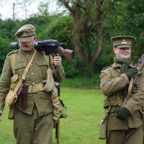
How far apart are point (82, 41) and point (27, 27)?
61.6ft

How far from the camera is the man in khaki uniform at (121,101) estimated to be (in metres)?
4.05

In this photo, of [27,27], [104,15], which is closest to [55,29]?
[104,15]

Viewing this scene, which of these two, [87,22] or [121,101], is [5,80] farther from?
[87,22]

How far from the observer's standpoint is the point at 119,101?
4.18m

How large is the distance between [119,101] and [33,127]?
134 centimetres

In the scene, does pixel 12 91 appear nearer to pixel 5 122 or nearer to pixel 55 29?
pixel 5 122

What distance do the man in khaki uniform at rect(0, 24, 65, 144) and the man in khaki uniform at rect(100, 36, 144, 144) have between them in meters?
0.83

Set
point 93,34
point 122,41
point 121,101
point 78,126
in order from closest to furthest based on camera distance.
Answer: point 121,101 < point 122,41 < point 78,126 < point 93,34

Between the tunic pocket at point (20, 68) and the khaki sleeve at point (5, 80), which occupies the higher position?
the tunic pocket at point (20, 68)

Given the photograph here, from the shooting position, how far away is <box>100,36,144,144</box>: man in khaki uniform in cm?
405

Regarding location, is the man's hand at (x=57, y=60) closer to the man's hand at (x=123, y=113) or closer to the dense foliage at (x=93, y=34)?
the man's hand at (x=123, y=113)

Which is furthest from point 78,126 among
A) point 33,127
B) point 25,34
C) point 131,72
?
point 25,34

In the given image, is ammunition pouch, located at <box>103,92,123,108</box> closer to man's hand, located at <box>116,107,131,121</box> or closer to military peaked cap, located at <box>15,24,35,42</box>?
man's hand, located at <box>116,107,131,121</box>

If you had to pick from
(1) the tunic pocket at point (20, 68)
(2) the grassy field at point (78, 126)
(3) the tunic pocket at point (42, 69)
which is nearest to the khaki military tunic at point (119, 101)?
(3) the tunic pocket at point (42, 69)
